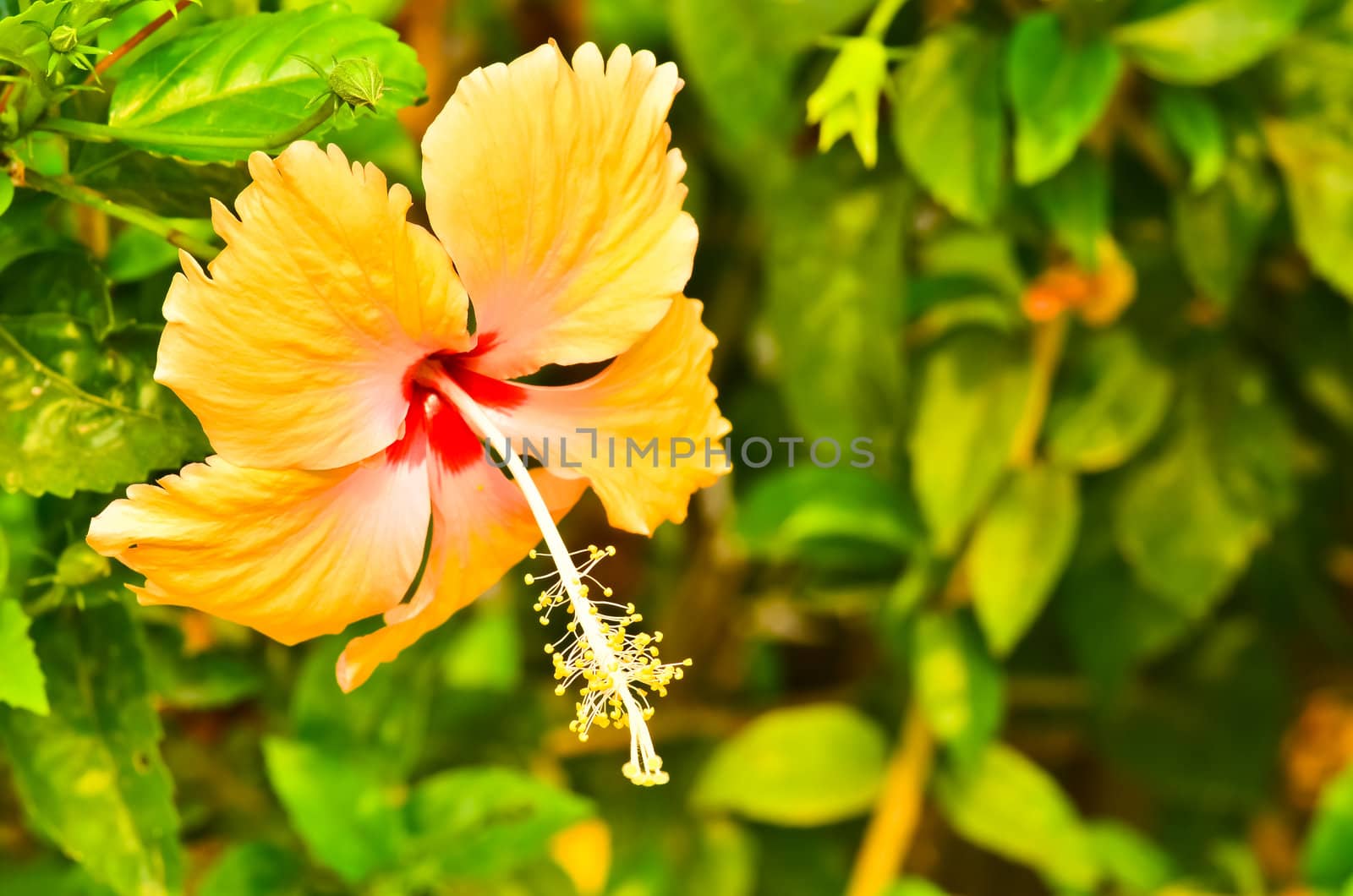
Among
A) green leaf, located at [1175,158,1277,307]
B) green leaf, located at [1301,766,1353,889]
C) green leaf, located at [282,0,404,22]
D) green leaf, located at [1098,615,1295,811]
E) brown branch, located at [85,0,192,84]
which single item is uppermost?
brown branch, located at [85,0,192,84]

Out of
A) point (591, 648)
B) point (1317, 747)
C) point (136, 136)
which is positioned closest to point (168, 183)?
point (136, 136)

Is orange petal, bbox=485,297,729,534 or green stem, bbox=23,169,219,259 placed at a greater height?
green stem, bbox=23,169,219,259

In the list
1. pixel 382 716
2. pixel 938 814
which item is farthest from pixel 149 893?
pixel 938 814

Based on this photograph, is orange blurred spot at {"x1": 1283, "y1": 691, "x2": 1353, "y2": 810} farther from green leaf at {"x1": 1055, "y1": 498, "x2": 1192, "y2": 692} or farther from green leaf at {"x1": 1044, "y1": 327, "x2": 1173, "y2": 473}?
green leaf at {"x1": 1044, "y1": 327, "x2": 1173, "y2": 473}

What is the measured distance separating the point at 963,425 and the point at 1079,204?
0.17m

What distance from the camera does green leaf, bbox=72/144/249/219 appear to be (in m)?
0.48

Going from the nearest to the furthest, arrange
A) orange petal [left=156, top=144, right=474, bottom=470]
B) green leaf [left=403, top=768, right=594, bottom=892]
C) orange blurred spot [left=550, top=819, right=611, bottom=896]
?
orange petal [left=156, top=144, right=474, bottom=470] < green leaf [left=403, top=768, right=594, bottom=892] < orange blurred spot [left=550, top=819, right=611, bottom=896]

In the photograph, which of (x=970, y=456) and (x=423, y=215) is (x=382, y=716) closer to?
(x=423, y=215)

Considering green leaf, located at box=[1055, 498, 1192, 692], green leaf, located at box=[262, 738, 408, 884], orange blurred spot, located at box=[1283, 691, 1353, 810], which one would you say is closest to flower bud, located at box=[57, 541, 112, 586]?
green leaf, located at box=[262, 738, 408, 884]

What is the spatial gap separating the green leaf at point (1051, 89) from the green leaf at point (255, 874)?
611 mm

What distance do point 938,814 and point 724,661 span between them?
10.6 inches

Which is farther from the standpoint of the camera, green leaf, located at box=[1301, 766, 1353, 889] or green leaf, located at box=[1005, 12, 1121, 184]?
green leaf, located at box=[1301, 766, 1353, 889]

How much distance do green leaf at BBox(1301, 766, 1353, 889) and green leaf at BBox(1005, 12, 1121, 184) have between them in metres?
0.48

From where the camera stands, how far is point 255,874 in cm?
69
